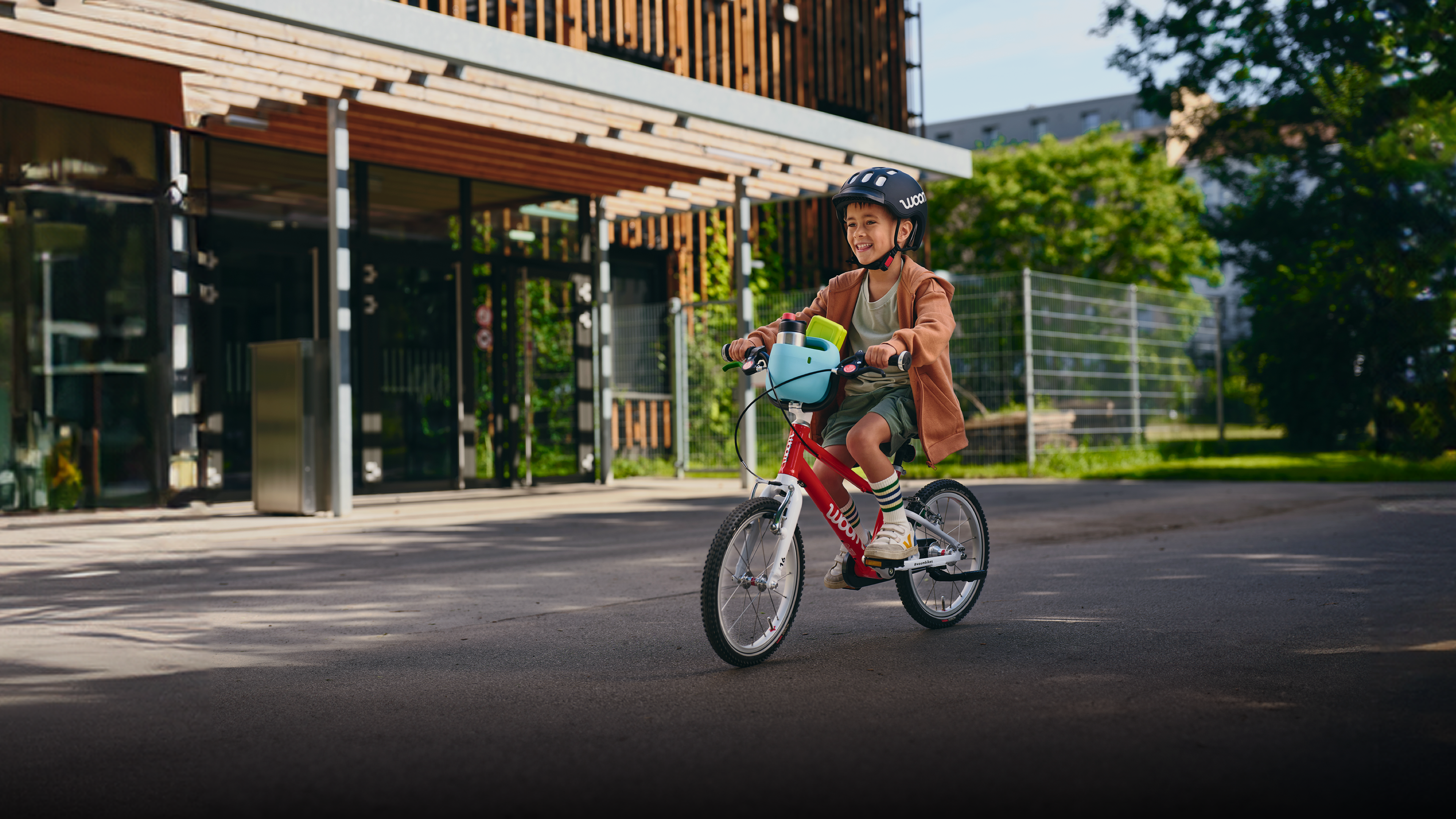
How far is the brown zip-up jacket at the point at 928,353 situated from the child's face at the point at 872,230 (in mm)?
117

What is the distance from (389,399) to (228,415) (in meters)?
1.52

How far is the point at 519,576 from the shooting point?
7.08m

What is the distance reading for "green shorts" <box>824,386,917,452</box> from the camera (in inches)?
187

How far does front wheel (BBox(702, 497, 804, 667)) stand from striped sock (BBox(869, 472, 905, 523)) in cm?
35

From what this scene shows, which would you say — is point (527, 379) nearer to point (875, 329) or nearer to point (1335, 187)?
point (875, 329)

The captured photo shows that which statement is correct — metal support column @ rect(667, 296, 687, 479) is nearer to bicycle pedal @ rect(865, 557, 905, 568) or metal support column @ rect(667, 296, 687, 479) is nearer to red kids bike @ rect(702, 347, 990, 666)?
red kids bike @ rect(702, 347, 990, 666)

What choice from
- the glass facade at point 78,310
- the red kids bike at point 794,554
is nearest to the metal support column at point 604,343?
the glass facade at point 78,310

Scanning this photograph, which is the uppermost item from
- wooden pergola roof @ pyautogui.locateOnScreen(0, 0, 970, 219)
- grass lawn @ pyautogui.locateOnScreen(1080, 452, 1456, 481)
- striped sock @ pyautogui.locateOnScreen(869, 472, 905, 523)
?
wooden pergola roof @ pyautogui.locateOnScreen(0, 0, 970, 219)

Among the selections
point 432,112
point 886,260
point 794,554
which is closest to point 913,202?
point 886,260

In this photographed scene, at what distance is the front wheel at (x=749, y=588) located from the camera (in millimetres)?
4168

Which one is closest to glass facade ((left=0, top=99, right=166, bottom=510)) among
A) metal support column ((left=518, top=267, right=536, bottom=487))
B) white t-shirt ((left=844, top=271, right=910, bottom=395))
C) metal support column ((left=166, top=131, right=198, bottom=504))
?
metal support column ((left=166, top=131, right=198, bottom=504))

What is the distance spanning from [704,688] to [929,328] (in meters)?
1.51

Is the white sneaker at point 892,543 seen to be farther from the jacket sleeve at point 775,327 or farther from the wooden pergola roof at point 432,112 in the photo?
the wooden pergola roof at point 432,112

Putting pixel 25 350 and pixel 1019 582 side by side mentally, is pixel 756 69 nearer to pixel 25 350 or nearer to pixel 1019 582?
pixel 25 350
